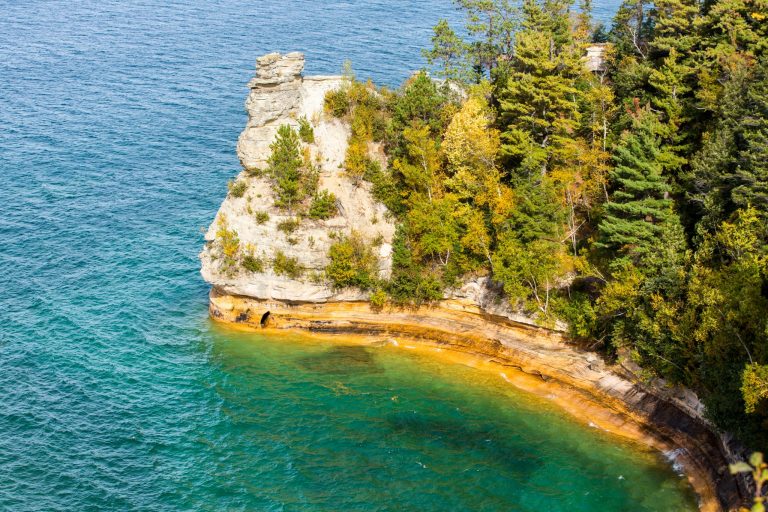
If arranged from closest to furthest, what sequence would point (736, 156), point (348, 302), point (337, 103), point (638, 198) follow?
point (736, 156), point (638, 198), point (348, 302), point (337, 103)

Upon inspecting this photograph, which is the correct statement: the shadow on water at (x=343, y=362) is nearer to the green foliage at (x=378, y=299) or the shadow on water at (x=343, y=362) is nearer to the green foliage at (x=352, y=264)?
the green foliage at (x=378, y=299)

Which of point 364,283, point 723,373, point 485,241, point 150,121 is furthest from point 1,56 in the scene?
point 723,373

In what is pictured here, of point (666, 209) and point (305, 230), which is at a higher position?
point (666, 209)

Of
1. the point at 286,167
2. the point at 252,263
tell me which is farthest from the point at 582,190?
the point at 252,263

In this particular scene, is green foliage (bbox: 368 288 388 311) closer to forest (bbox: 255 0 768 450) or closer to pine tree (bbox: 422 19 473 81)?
forest (bbox: 255 0 768 450)

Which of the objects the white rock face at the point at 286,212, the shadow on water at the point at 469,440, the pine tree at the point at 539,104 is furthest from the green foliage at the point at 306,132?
the shadow on water at the point at 469,440

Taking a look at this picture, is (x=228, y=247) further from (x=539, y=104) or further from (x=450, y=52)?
(x=539, y=104)

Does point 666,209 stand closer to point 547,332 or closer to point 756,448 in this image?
point 547,332
